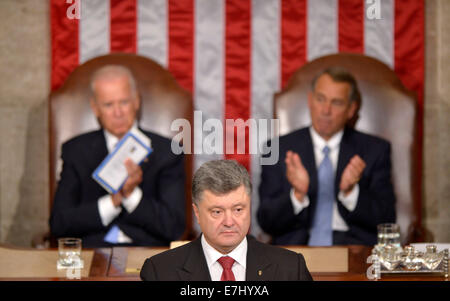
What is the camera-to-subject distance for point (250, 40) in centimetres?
542

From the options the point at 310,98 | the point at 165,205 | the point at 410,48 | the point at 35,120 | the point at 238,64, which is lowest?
the point at 165,205

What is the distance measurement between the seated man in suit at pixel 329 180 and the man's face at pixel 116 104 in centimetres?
96

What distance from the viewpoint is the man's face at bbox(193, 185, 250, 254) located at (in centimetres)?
220

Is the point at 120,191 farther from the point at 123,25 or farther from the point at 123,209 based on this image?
the point at 123,25

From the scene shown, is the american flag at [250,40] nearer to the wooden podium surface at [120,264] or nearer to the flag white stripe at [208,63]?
the flag white stripe at [208,63]

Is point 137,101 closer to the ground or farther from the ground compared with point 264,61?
closer to the ground

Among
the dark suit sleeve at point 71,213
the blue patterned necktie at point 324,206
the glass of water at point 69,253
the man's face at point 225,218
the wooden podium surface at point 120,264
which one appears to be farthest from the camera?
the blue patterned necktie at point 324,206

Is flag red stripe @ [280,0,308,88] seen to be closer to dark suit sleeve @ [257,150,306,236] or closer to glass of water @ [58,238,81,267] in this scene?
dark suit sleeve @ [257,150,306,236]

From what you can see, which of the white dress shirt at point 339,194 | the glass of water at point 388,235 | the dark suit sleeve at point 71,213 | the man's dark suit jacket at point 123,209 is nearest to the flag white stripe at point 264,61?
the white dress shirt at point 339,194

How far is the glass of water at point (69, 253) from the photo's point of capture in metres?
3.42

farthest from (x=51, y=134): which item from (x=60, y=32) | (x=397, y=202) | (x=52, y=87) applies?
(x=397, y=202)

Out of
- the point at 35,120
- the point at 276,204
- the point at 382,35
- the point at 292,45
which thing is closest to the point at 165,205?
the point at 276,204

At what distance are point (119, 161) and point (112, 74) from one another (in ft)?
1.96

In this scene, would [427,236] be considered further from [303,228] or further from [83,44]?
[83,44]
